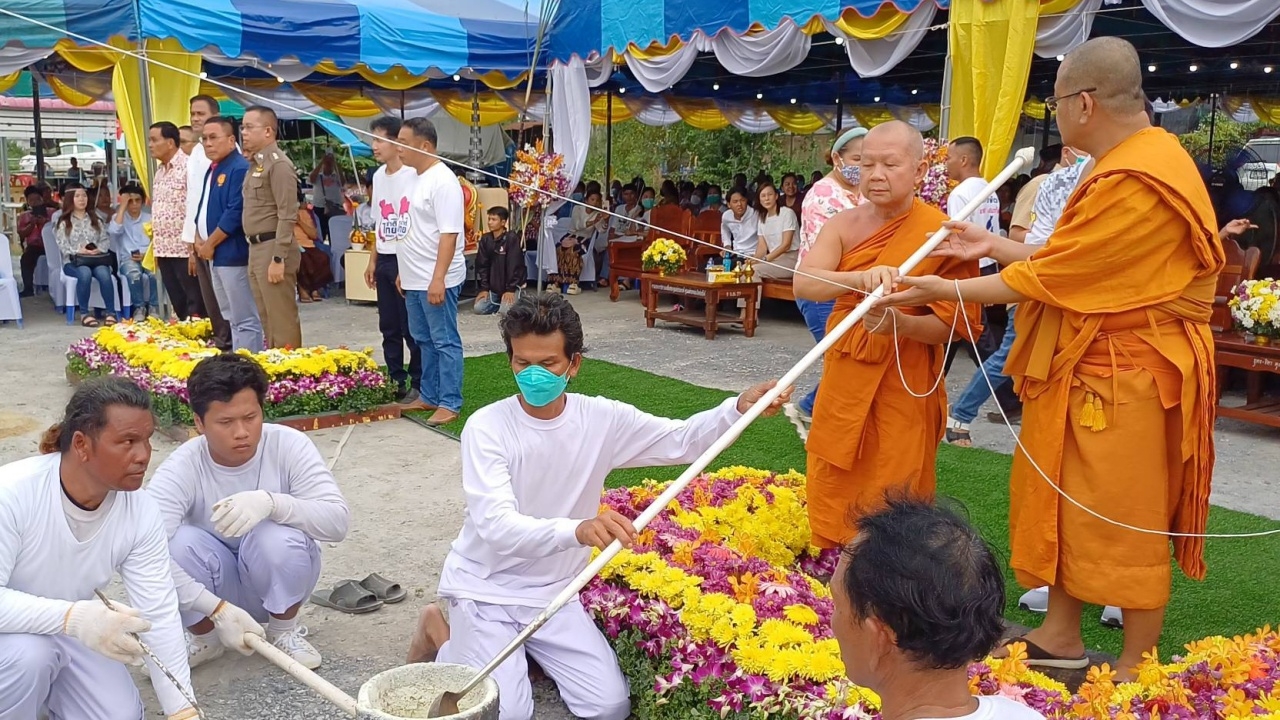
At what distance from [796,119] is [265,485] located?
56.3 feet

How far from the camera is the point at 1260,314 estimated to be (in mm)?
6441

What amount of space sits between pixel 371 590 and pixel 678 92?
1415 cm

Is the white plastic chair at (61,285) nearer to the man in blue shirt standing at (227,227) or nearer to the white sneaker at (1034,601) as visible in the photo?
the man in blue shirt standing at (227,227)

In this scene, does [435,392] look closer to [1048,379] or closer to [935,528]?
[1048,379]

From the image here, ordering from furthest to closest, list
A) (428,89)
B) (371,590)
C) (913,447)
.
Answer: (428,89), (371,590), (913,447)

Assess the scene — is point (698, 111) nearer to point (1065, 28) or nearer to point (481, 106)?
point (481, 106)

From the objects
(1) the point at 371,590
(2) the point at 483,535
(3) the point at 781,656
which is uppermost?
(2) the point at 483,535

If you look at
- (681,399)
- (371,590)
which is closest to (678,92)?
(681,399)

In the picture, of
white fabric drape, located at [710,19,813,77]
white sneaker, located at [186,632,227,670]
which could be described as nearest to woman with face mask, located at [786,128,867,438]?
white sneaker, located at [186,632,227,670]

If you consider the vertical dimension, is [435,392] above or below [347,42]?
below

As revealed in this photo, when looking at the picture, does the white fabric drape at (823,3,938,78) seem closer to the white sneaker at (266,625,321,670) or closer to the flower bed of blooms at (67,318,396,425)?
the flower bed of blooms at (67,318,396,425)

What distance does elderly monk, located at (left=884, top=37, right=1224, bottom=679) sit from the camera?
2.96 metres

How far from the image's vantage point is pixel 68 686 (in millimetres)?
2797

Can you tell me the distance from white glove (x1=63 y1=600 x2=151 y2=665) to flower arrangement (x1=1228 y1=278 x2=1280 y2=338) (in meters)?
6.19
